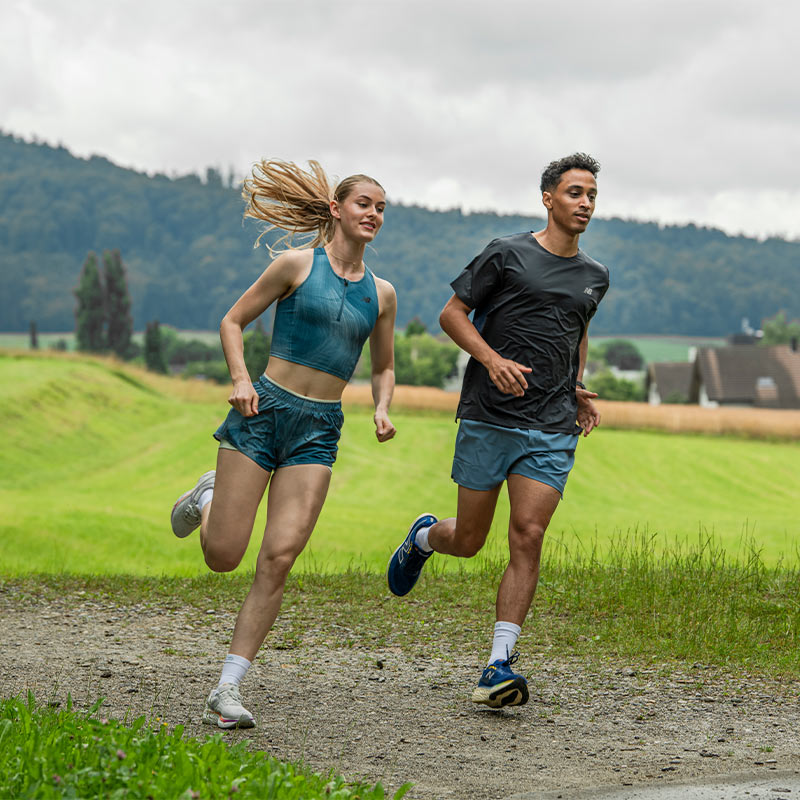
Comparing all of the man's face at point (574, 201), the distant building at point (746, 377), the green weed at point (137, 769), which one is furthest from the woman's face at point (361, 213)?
the distant building at point (746, 377)

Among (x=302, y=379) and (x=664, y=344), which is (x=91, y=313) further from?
(x=664, y=344)

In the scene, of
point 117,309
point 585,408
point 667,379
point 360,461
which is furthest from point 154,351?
point 585,408

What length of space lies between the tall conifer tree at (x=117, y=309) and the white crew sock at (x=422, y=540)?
67.6m

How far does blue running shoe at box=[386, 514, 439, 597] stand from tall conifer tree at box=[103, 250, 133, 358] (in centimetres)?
6742

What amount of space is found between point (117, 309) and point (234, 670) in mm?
71408

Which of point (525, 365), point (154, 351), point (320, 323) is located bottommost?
point (154, 351)

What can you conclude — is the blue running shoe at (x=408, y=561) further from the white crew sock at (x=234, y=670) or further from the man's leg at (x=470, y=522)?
the white crew sock at (x=234, y=670)

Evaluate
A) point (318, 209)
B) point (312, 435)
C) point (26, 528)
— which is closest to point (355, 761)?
point (312, 435)

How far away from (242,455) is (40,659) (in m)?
2.38

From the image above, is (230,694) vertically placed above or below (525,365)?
below

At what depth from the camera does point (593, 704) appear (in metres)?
5.62

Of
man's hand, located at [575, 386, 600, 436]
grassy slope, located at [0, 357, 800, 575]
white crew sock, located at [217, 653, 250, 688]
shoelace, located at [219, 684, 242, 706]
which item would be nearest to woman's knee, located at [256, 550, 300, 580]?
white crew sock, located at [217, 653, 250, 688]

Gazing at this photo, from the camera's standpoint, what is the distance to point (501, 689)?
5156 mm

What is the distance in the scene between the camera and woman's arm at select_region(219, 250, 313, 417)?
16.6 ft
